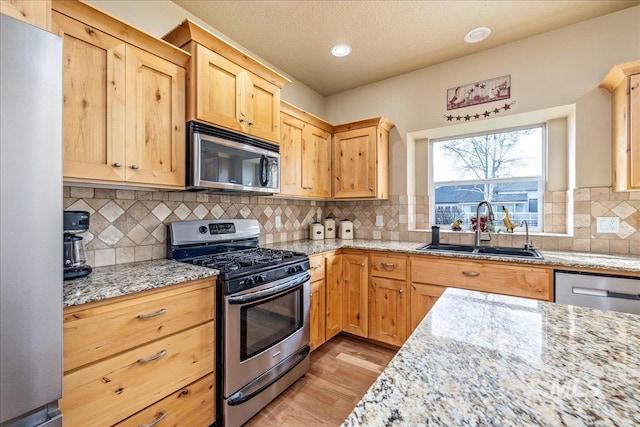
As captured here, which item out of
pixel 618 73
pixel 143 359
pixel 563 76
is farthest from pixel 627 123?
pixel 143 359

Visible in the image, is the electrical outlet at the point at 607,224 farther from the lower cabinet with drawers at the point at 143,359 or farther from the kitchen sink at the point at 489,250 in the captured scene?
the lower cabinet with drawers at the point at 143,359

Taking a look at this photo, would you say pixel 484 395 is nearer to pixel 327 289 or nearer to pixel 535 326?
pixel 535 326

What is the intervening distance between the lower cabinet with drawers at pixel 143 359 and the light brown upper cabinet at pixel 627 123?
2802 millimetres

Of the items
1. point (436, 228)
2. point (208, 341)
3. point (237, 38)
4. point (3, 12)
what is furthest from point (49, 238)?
point (436, 228)

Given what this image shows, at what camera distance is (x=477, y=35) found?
2357 mm

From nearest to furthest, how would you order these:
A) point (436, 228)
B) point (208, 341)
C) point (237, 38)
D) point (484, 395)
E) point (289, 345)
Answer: point (484, 395) < point (208, 341) < point (289, 345) < point (237, 38) < point (436, 228)

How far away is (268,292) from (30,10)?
1.57m

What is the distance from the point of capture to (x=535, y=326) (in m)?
0.81

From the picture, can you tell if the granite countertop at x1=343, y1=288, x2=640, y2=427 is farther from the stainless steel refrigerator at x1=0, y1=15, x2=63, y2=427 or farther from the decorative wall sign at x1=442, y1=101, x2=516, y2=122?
the decorative wall sign at x1=442, y1=101, x2=516, y2=122

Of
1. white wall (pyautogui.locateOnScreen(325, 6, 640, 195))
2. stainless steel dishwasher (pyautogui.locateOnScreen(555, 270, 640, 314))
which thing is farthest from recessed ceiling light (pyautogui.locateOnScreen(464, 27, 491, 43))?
stainless steel dishwasher (pyautogui.locateOnScreen(555, 270, 640, 314))

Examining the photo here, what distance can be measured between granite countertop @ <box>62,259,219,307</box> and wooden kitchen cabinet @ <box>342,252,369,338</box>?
4.73ft

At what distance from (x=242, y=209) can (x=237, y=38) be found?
1484mm

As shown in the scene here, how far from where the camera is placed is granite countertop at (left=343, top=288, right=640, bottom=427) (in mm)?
459

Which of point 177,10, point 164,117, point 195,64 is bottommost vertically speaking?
point 164,117
